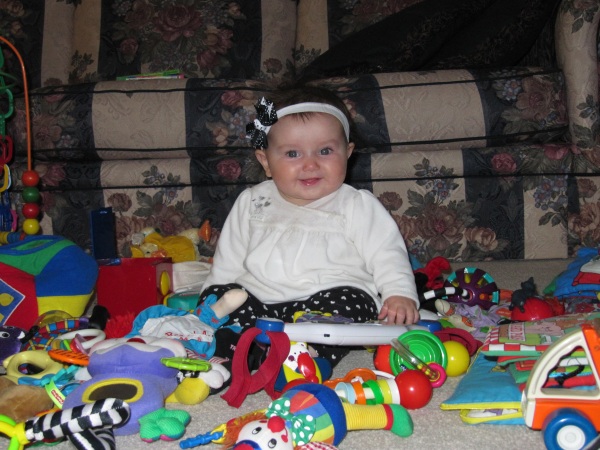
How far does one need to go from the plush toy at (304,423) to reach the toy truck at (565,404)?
0.16m

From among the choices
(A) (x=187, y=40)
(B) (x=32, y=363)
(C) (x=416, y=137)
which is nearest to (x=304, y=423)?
(B) (x=32, y=363)

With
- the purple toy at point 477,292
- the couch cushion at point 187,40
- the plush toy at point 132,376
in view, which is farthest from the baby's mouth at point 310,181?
the couch cushion at point 187,40

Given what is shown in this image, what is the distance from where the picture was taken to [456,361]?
3.68ft

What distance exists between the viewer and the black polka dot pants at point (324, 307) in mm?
1293

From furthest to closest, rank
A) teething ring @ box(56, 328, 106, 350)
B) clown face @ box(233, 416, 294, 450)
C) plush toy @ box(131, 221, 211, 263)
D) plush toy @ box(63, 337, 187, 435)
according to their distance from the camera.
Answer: plush toy @ box(131, 221, 211, 263), teething ring @ box(56, 328, 106, 350), plush toy @ box(63, 337, 187, 435), clown face @ box(233, 416, 294, 450)

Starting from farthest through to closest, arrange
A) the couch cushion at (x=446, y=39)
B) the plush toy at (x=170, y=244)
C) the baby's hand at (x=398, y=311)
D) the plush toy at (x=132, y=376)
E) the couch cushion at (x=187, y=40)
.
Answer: the couch cushion at (x=187, y=40) < the couch cushion at (x=446, y=39) < the plush toy at (x=170, y=244) < the baby's hand at (x=398, y=311) < the plush toy at (x=132, y=376)

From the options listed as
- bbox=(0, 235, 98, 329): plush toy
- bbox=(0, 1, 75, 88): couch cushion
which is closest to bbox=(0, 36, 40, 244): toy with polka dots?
bbox=(0, 235, 98, 329): plush toy

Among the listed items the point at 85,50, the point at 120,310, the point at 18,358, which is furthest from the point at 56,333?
the point at 85,50

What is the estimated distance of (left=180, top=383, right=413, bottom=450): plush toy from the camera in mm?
806

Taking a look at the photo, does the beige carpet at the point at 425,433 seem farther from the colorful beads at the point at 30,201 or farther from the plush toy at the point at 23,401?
the colorful beads at the point at 30,201

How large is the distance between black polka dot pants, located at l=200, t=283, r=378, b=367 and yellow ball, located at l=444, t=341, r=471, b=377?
200mm

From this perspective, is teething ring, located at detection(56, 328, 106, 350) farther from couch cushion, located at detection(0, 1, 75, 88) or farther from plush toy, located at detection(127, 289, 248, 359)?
couch cushion, located at detection(0, 1, 75, 88)

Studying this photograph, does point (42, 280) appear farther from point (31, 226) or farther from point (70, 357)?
point (31, 226)

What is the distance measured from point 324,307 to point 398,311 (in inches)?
5.5
